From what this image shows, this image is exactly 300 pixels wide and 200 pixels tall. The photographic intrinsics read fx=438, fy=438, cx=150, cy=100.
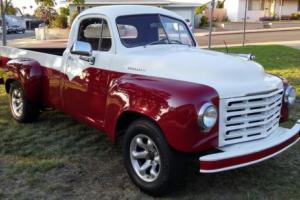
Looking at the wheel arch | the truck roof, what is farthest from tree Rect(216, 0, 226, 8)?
the wheel arch

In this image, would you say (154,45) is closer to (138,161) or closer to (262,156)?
(138,161)

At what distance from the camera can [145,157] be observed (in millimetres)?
4453

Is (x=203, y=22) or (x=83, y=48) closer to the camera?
(x=83, y=48)

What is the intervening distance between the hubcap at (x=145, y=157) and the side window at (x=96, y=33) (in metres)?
1.36

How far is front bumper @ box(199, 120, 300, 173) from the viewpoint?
390 cm

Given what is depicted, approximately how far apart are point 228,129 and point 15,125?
396cm

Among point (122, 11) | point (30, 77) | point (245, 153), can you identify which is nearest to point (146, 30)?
point (122, 11)

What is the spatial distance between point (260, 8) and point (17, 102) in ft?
150

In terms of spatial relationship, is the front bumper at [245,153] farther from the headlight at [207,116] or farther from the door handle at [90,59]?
the door handle at [90,59]

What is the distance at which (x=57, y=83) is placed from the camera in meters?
6.04

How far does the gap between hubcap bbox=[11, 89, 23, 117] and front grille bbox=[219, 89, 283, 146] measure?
3909mm

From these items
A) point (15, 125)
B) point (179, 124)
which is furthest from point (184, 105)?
point (15, 125)

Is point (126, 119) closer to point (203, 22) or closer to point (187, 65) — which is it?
point (187, 65)

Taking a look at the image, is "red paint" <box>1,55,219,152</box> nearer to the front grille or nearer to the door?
the door
